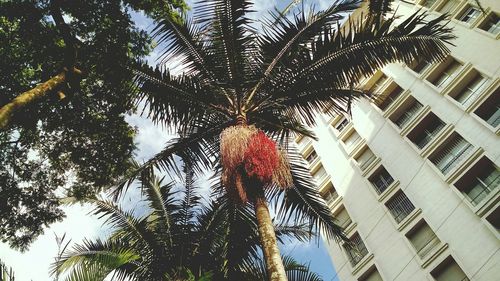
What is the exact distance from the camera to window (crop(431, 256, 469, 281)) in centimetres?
1744

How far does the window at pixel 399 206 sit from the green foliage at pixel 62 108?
16626mm

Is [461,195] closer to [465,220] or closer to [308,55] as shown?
[465,220]

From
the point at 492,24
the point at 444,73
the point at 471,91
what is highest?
the point at 492,24

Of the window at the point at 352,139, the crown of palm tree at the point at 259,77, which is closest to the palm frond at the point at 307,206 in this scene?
the crown of palm tree at the point at 259,77

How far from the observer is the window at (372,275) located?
20984 mm

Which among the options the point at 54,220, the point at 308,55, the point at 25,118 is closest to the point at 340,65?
the point at 308,55

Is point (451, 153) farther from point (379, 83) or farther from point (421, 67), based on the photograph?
point (379, 83)

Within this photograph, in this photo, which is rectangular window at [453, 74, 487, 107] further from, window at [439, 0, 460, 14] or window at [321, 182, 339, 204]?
window at [321, 182, 339, 204]

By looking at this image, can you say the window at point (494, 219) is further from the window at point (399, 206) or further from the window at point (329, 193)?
the window at point (329, 193)

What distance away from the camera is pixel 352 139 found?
28.4m

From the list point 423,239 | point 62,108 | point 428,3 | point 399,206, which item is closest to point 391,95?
point 428,3

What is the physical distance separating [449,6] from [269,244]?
83.4ft

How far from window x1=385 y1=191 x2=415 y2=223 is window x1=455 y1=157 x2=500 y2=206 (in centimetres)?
291

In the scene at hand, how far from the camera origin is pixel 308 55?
26.5ft
